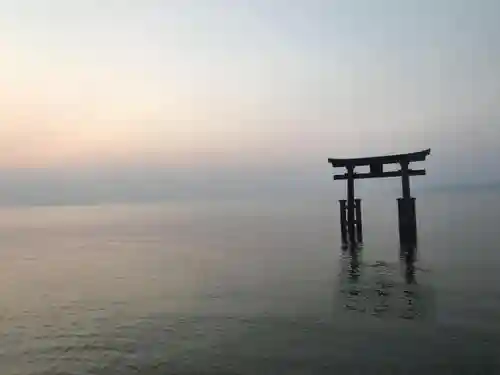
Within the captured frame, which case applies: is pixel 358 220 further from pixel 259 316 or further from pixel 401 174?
pixel 259 316

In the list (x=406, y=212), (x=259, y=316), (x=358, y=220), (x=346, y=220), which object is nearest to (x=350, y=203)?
(x=358, y=220)

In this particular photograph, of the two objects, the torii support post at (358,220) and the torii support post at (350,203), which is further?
the torii support post at (358,220)

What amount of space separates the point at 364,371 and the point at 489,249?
2668 cm

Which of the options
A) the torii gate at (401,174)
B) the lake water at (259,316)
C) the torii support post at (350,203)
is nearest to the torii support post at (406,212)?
the torii gate at (401,174)

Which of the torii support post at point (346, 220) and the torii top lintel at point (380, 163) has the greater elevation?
the torii top lintel at point (380, 163)

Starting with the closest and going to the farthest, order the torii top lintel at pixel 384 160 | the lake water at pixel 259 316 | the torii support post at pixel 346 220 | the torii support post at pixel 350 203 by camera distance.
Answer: the lake water at pixel 259 316, the torii top lintel at pixel 384 160, the torii support post at pixel 350 203, the torii support post at pixel 346 220

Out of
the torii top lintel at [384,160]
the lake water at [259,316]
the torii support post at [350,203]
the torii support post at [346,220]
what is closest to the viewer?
the lake water at [259,316]

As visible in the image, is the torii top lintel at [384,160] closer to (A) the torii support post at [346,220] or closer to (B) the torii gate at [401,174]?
(B) the torii gate at [401,174]

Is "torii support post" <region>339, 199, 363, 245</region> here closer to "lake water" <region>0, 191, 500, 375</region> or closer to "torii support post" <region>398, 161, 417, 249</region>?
"lake water" <region>0, 191, 500, 375</region>

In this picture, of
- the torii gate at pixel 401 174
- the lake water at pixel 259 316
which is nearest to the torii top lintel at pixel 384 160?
the torii gate at pixel 401 174

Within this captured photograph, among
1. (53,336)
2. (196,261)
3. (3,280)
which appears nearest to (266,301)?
(53,336)

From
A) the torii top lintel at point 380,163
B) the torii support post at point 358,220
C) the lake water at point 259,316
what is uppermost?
the torii top lintel at point 380,163

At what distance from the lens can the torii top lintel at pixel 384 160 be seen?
28797 mm

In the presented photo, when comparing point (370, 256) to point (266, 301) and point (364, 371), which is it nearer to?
point (266, 301)
